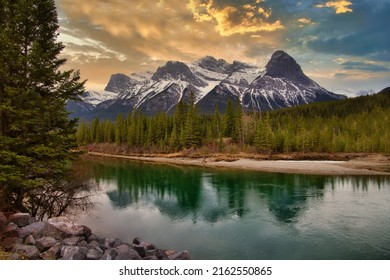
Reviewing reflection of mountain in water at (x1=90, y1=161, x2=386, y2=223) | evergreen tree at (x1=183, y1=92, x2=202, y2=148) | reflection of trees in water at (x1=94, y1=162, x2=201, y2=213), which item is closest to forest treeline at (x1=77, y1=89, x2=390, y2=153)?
evergreen tree at (x1=183, y1=92, x2=202, y2=148)

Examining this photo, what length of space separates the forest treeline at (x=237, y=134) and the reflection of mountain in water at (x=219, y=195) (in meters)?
21.9

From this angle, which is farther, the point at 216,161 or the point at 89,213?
the point at 216,161

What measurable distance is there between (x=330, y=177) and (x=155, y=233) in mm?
26690

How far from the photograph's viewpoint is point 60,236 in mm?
9484

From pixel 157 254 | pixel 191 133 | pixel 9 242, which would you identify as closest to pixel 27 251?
pixel 9 242

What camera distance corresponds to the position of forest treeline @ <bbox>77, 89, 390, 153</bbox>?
58.0 meters

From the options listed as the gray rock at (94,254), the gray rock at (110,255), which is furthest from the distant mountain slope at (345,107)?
the gray rock at (94,254)

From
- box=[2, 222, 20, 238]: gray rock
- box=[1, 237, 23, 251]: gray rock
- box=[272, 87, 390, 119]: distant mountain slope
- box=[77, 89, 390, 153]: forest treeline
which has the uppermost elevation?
box=[272, 87, 390, 119]: distant mountain slope

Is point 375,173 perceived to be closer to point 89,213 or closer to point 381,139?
point 381,139

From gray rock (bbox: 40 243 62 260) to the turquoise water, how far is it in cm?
519

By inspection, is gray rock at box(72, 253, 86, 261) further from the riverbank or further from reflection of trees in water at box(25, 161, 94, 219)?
the riverbank

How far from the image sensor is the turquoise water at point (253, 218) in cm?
1252
